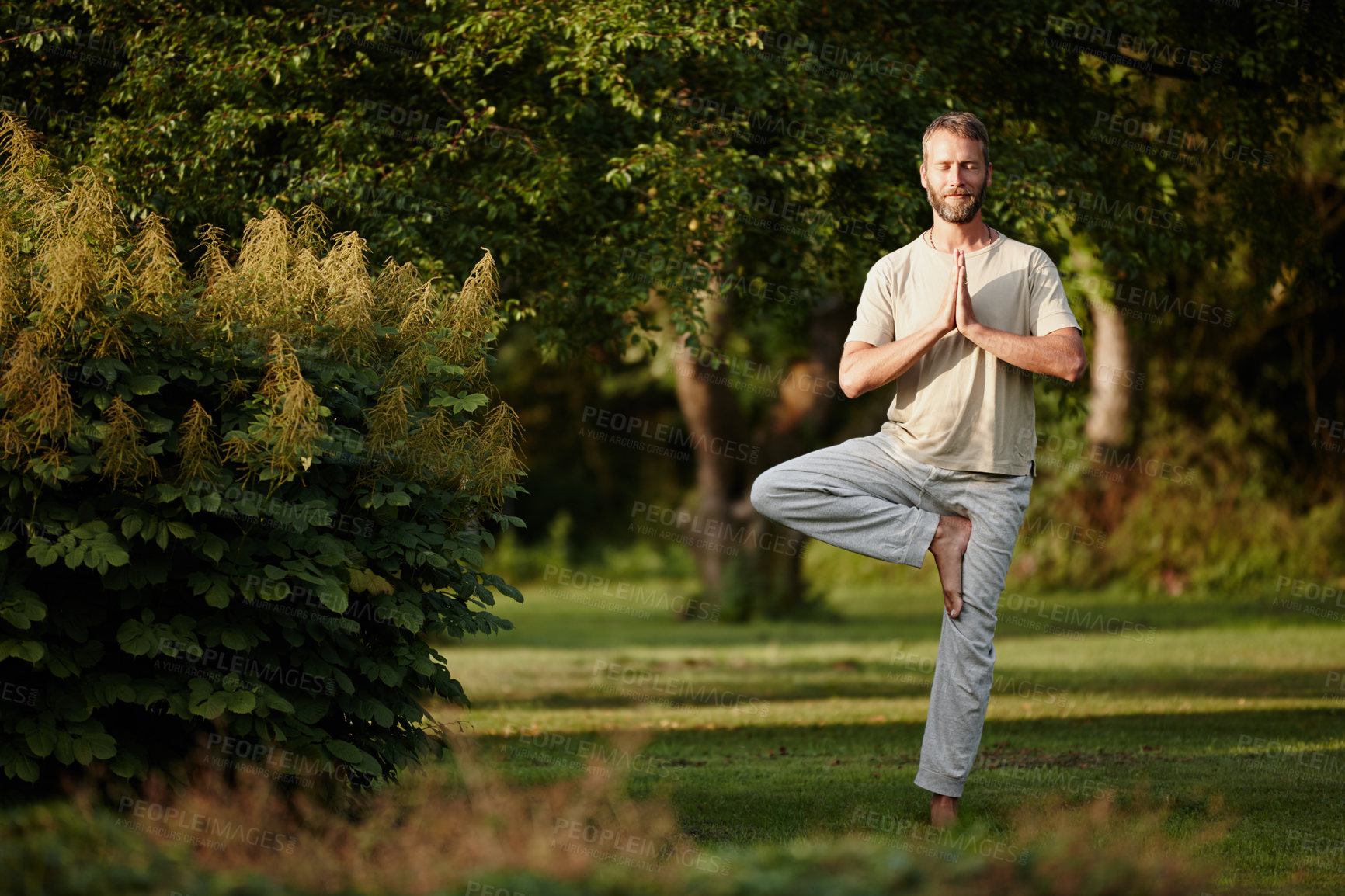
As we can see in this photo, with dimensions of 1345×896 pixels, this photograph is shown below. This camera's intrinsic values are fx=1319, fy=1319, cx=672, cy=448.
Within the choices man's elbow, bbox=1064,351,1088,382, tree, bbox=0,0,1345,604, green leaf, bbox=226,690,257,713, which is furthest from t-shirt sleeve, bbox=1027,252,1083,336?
green leaf, bbox=226,690,257,713

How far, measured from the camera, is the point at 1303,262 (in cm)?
972

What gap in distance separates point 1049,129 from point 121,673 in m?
7.14

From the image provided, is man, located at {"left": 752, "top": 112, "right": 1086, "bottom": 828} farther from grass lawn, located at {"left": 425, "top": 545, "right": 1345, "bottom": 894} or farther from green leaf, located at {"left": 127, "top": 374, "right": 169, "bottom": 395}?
green leaf, located at {"left": 127, "top": 374, "right": 169, "bottom": 395}

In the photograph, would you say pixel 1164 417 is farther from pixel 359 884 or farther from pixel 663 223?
pixel 359 884

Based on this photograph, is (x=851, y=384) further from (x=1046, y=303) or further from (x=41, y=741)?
(x=41, y=741)

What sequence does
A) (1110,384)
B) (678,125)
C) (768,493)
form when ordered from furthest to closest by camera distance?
(1110,384), (678,125), (768,493)

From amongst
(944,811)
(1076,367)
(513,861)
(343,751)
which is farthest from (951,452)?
(513,861)

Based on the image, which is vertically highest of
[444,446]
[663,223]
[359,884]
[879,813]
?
[663,223]

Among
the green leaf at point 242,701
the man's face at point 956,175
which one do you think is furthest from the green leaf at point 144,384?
the man's face at point 956,175

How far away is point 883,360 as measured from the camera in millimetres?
5258

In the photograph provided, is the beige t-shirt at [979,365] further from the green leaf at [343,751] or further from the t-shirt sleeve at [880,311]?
the green leaf at [343,751]

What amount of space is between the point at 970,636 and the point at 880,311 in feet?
4.56

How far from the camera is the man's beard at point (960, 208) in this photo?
5.36 m

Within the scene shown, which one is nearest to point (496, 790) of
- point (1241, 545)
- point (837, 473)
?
point (837, 473)
